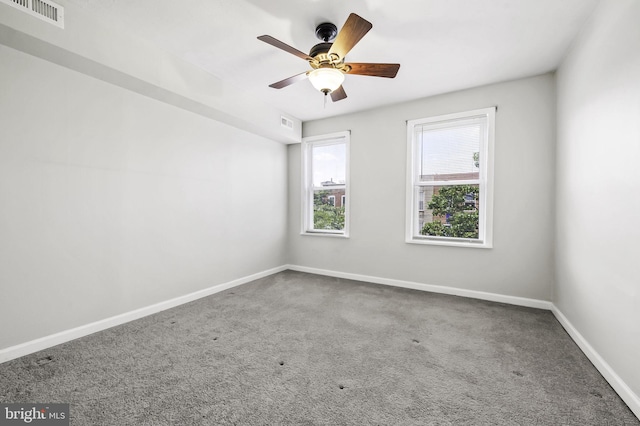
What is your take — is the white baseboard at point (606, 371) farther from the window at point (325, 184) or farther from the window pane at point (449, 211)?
the window at point (325, 184)

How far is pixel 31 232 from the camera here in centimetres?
220

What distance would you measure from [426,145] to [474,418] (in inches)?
130

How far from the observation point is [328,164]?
15.9ft

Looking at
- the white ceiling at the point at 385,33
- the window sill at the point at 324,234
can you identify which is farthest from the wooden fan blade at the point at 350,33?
the window sill at the point at 324,234

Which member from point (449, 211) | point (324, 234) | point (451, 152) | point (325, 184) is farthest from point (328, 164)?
point (449, 211)

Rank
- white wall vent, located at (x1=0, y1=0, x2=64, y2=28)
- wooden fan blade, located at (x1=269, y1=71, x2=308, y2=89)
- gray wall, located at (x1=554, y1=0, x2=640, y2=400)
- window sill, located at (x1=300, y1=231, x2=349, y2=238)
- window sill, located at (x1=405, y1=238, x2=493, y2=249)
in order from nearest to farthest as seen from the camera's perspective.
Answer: gray wall, located at (x1=554, y1=0, x2=640, y2=400) → white wall vent, located at (x1=0, y1=0, x2=64, y2=28) → wooden fan blade, located at (x1=269, y1=71, x2=308, y2=89) → window sill, located at (x1=405, y1=238, x2=493, y2=249) → window sill, located at (x1=300, y1=231, x2=349, y2=238)

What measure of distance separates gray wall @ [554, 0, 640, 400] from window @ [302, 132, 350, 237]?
2.73 meters

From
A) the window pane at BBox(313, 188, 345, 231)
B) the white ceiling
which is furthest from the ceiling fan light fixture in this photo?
the window pane at BBox(313, 188, 345, 231)

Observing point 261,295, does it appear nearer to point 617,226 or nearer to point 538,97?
point 617,226

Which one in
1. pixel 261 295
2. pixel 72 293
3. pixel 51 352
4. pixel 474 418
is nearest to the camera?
pixel 474 418

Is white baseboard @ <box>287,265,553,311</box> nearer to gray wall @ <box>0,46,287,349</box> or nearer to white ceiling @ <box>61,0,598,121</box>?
gray wall @ <box>0,46,287,349</box>

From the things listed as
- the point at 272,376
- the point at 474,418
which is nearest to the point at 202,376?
the point at 272,376

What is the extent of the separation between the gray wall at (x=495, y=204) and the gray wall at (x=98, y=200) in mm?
1900

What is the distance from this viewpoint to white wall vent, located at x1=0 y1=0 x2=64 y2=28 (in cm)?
190
